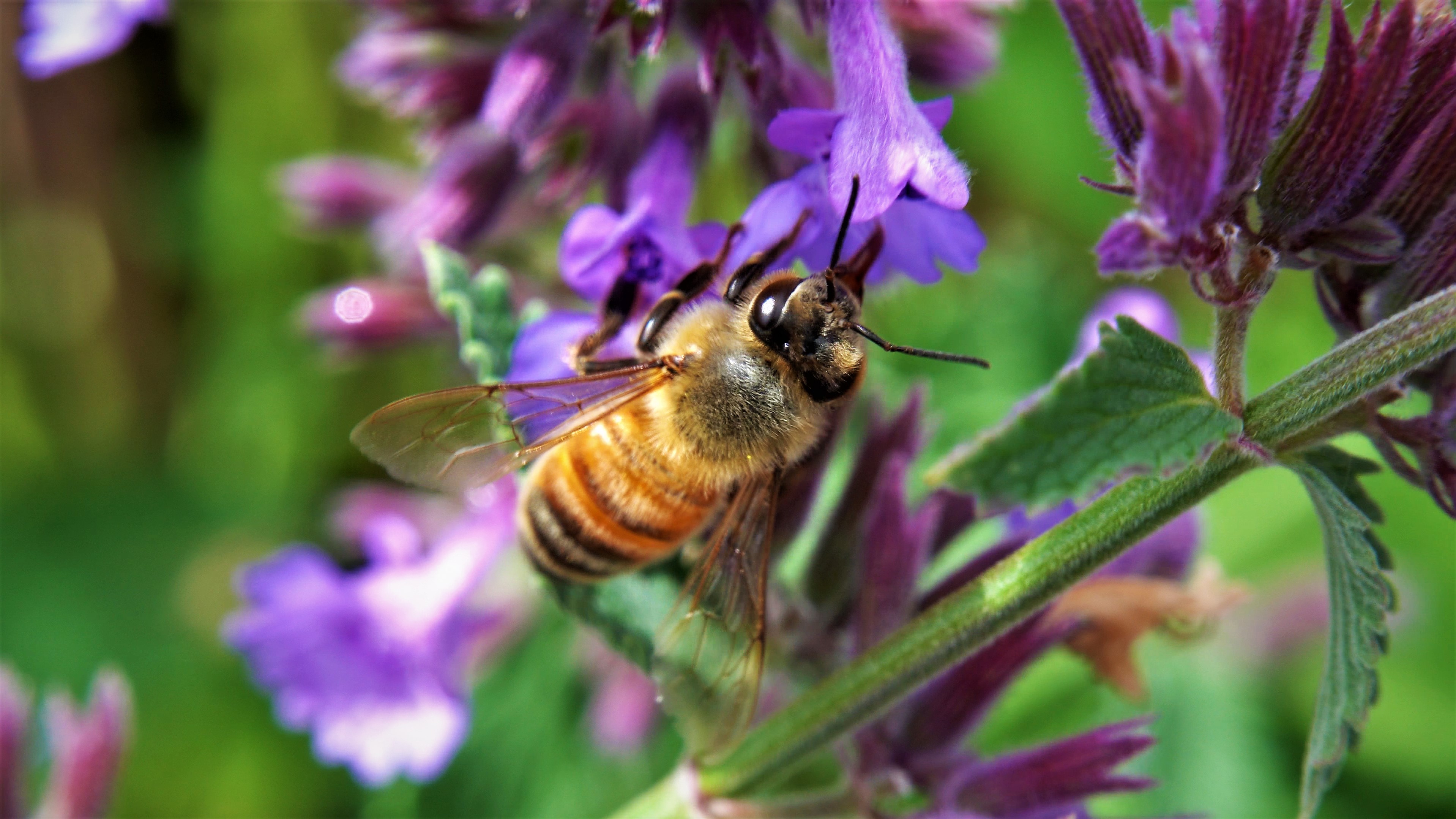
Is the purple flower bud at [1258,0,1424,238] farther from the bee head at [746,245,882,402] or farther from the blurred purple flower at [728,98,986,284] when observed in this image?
the bee head at [746,245,882,402]

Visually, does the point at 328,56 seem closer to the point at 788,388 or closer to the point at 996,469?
the point at 788,388

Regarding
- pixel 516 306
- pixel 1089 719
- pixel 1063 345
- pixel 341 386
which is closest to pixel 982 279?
pixel 1063 345

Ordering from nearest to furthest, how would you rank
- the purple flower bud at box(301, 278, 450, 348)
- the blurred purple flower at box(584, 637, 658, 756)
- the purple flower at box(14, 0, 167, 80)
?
the purple flower at box(14, 0, 167, 80), the purple flower bud at box(301, 278, 450, 348), the blurred purple flower at box(584, 637, 658, 756)

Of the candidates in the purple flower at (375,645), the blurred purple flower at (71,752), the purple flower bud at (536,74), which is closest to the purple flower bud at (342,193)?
the purple flower at (375,645)

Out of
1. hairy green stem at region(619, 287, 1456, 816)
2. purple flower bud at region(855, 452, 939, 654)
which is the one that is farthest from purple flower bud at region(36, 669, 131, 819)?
purple flower bud at region(855, 452, 939, 654)

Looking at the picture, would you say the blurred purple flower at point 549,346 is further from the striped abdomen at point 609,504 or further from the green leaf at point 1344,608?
the green leaf at point 1344,608

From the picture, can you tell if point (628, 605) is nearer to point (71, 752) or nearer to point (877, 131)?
point (877, 131)

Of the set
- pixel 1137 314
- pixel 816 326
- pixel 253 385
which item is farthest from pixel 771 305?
pixel 253 385
